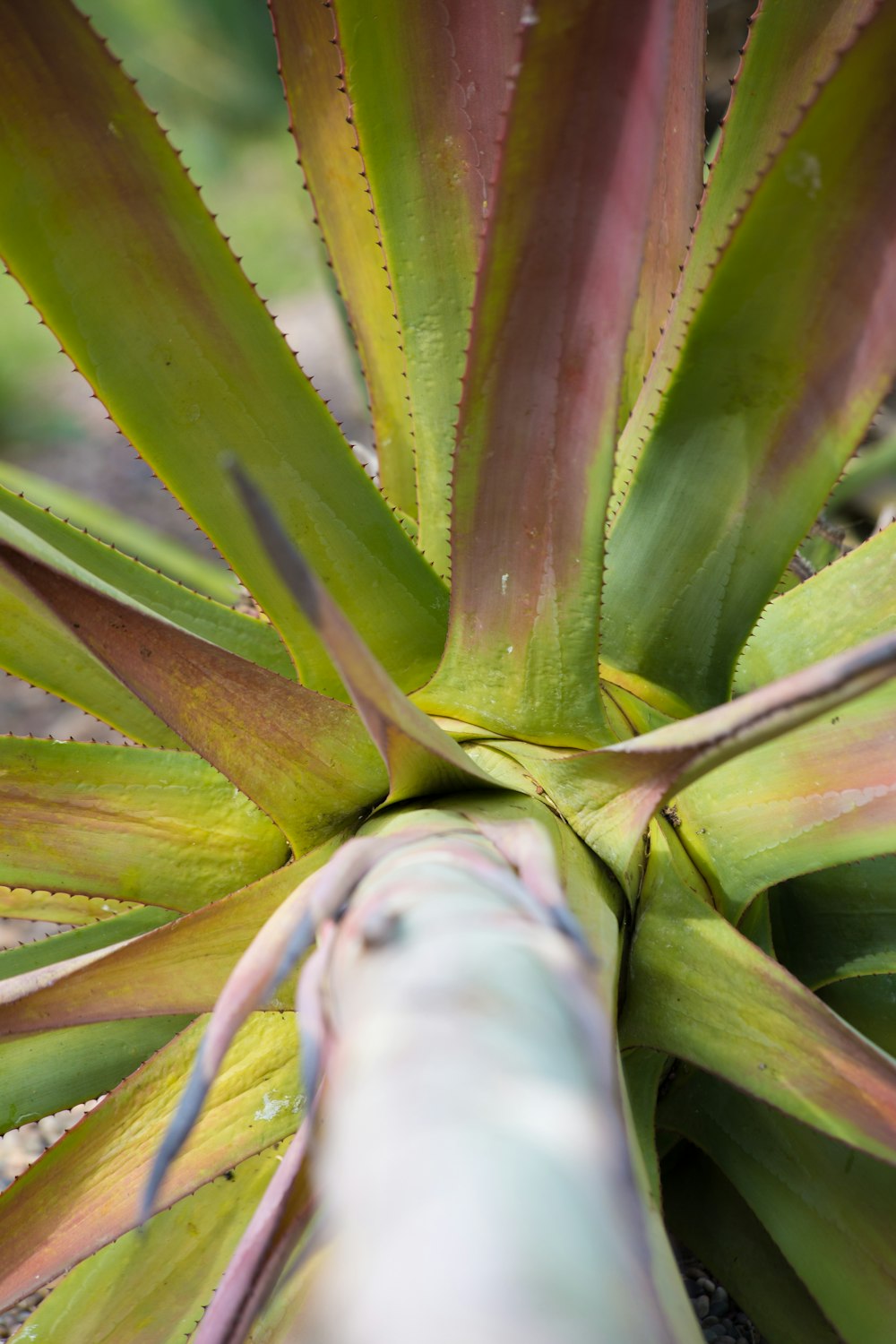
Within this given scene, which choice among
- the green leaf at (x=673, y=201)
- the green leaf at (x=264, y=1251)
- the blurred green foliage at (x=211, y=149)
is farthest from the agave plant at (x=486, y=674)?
the blurred green foliage at (x=211, y=149)

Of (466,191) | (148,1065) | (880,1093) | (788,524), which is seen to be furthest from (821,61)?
(148,1065)

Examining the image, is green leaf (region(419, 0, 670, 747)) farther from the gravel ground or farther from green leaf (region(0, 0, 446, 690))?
the gravel ground

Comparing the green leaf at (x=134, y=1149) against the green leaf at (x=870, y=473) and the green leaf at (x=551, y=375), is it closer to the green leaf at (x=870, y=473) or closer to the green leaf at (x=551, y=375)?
the green leaf at (x=551, y=375)

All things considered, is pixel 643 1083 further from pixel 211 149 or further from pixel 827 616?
pixel 211 149

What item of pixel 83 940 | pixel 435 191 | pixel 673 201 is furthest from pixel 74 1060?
pixel 673 201

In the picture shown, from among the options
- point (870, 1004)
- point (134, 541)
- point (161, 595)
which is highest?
point (134, 541)

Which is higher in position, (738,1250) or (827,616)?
(827,616)
